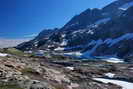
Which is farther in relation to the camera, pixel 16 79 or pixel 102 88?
pixel 102 88

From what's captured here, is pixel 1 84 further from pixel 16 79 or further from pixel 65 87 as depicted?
pixel 65 87

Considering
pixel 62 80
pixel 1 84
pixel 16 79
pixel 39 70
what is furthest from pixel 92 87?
pixel 1 84

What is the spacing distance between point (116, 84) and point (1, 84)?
39014mm

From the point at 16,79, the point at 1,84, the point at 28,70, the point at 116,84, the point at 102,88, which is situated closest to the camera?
→ the point at 1,84

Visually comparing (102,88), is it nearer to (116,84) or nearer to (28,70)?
(116,84)

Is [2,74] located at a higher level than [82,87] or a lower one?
higher

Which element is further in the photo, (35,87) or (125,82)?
(125,82)

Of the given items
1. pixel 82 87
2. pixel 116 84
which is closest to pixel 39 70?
pixel 82 87

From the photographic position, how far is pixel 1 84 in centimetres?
3647

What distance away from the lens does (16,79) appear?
40250mm

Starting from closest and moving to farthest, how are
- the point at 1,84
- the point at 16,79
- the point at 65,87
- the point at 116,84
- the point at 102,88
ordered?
the point at 1,84
the point at 16,79
the point at 65,87
the point at 102,88
the point at 116,84

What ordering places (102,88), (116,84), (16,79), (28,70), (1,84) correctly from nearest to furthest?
(1,84), (16,79), (28,70), (102,88), (116,84)

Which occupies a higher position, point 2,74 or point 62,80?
point 2,74

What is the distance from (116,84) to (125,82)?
17.2ft
